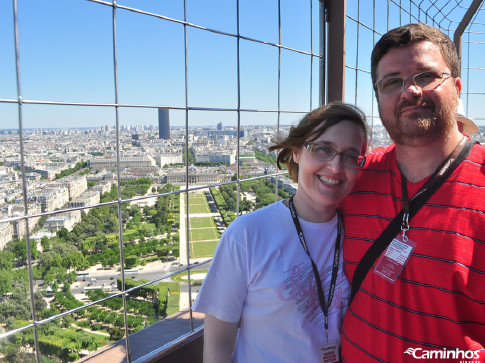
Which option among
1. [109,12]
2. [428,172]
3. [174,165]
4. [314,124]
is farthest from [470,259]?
[174,165]

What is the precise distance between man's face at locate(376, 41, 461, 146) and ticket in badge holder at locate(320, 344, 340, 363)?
57 cm

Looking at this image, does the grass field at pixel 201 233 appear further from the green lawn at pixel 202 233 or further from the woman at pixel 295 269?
the woman at pixel 295 269

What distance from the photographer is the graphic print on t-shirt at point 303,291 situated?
934 millimetres

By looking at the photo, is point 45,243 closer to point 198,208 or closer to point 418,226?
point 198,208

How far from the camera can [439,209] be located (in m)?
0.85

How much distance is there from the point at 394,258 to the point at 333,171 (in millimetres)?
264

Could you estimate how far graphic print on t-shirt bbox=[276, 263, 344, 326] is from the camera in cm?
93

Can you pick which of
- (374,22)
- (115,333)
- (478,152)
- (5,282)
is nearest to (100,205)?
(5,282)

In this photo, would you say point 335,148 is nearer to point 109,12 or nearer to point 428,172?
point 428,172

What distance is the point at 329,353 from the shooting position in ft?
3.17

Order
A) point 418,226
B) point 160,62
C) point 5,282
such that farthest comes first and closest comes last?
1. point 160,62
2. point 5,282
3. point 418,226

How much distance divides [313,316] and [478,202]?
0.47 meters

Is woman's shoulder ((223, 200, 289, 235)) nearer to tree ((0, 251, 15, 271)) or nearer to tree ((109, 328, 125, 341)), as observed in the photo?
tree ((0, 251, 15, 271))

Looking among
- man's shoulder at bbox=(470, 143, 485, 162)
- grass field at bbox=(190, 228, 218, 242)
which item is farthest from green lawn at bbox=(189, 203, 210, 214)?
man's shoulder at bbox=(470, 143, 485, 162)
